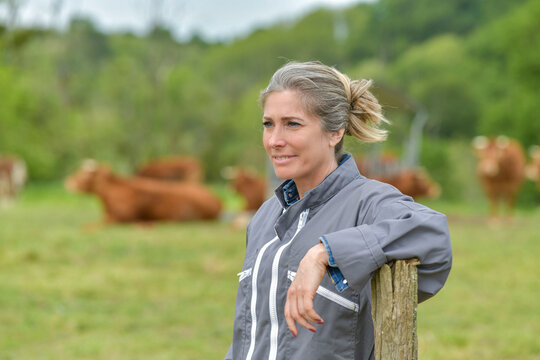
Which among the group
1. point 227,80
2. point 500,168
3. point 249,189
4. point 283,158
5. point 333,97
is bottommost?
point 283,158

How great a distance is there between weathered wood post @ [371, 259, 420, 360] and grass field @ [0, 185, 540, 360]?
3.10 m

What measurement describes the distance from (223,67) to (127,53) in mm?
12440

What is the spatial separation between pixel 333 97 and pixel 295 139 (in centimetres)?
17

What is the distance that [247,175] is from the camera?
13.6 m

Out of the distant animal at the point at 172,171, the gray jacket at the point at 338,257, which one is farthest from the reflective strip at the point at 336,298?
the distant animal at the point at 172,171

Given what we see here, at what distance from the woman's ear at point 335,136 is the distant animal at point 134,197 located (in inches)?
405

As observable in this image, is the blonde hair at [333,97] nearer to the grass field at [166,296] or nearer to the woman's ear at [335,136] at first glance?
the woman's ear at [335,136]

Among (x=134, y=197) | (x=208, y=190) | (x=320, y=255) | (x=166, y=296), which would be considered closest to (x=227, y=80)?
(x=208, y=190)

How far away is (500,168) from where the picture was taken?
1274 centimetres

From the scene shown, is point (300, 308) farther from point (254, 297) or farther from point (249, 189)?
point (249, 189)

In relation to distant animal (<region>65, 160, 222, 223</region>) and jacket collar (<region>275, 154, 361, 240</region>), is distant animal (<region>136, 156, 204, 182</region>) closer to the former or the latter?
distant animal (<region>65, 160, 222, 223</region>)

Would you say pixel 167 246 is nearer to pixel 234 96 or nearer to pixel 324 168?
pixel 324 168

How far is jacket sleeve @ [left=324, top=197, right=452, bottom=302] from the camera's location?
1574mm

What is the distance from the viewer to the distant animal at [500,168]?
1259 cm
